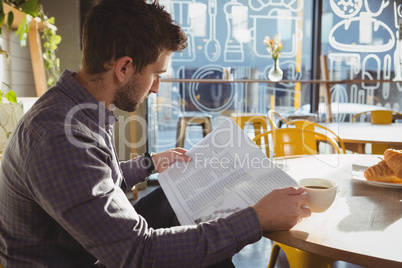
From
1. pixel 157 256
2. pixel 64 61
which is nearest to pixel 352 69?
pixel 64 61

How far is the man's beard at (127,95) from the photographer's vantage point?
3.39 feet

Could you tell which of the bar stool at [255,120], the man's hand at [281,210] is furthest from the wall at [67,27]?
the man's hand at [281,210]

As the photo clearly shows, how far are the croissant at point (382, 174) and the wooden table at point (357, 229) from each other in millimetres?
30

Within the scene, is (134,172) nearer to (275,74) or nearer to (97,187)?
(97,187)

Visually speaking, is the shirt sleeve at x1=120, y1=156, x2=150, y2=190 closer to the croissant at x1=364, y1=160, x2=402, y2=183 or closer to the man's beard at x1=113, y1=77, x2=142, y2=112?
the man's beard at x1=113, y1=77, x2=142, y2=112

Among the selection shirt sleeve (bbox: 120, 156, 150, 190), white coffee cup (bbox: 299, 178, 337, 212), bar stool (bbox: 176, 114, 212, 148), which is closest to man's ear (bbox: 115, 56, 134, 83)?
shirt sleeve (bbox: 120, 156, 150, 190)

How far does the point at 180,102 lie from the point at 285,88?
1.29 meters

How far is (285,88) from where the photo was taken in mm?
4453

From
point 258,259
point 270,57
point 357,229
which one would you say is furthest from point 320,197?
point 270,57

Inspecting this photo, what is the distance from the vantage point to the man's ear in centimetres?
98

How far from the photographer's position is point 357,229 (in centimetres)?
81

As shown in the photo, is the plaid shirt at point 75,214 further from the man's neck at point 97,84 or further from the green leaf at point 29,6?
the green leaf at point 29,6

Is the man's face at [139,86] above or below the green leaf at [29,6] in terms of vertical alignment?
below

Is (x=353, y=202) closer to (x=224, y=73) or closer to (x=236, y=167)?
(x=236, y=167)
